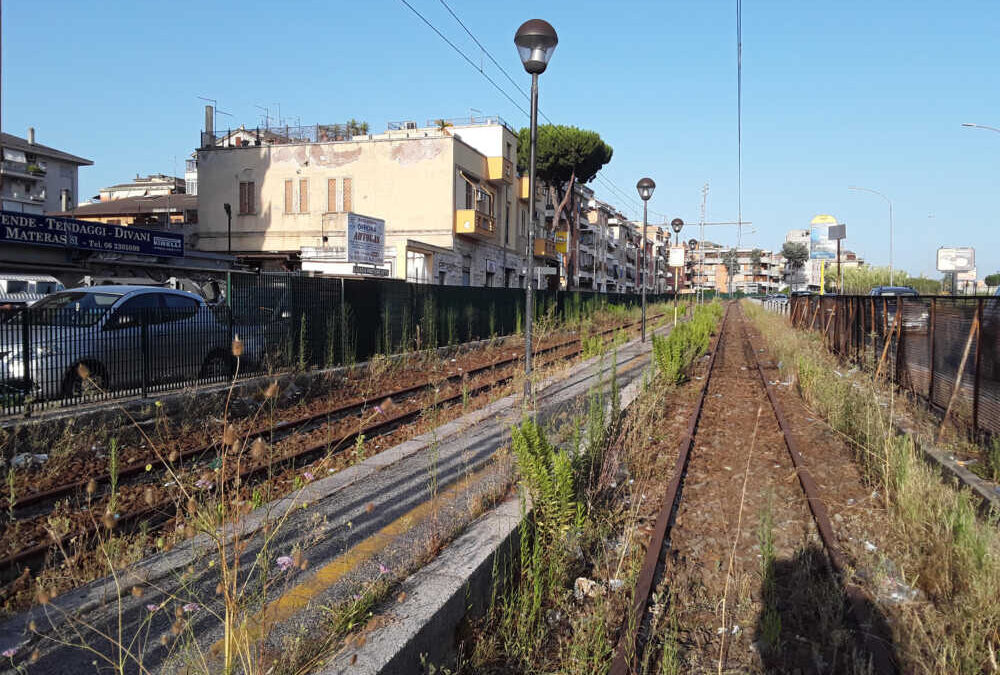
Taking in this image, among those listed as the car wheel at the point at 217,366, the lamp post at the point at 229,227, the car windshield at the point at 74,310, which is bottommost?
the car wheel at the point at 217,366

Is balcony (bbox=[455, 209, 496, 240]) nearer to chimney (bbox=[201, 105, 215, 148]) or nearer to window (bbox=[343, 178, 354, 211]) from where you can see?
window (bbox=[343, 178, 354, 211])

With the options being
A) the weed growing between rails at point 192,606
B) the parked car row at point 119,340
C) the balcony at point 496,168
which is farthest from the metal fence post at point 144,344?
the balcony at point 496,168

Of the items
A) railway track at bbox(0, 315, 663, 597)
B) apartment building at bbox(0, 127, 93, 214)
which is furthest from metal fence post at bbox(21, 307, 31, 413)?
apartment building at bbox(0, 127, 93, 214)

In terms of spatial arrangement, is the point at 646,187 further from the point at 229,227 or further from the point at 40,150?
the point at 40,150

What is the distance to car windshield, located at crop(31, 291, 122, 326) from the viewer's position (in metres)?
8.24

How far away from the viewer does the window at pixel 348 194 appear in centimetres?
3534

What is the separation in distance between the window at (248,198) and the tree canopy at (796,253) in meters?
126

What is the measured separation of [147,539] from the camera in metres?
5.01

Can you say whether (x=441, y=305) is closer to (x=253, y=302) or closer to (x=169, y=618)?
(x=253, y=302)

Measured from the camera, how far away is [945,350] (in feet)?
28.2

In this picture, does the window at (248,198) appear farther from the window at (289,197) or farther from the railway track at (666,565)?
the railway track at (666,565)

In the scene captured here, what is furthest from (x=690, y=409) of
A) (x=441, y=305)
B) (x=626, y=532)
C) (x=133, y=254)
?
(x=133, y=254)

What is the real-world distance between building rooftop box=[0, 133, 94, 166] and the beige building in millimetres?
39209

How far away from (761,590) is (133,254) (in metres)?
30.1
